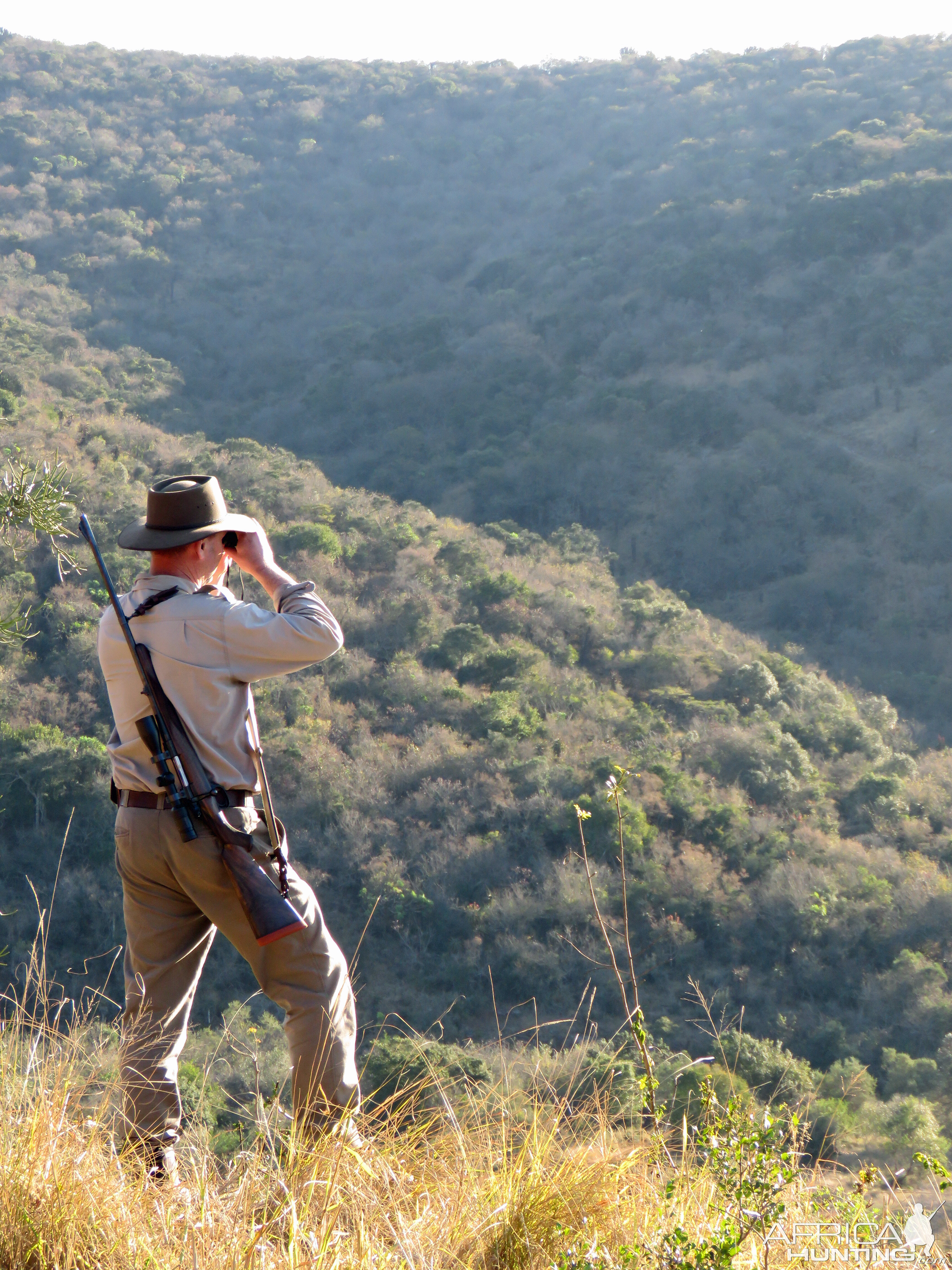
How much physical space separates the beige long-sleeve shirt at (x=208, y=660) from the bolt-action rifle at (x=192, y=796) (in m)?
0.02

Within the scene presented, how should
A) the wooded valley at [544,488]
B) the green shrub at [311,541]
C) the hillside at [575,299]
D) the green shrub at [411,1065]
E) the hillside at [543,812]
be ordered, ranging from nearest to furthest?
the green shrub at [411,1065] < the hillside at [543,812] < the wooded valley at [544,488] < the green shrub at [311,541] < the hillside at [575,299]

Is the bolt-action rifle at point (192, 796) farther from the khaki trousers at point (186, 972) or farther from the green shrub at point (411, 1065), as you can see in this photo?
the green shrub at point (411, 1065)

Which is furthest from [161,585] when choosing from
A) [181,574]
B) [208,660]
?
[208,660]

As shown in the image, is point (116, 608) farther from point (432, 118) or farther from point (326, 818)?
point (432, 118)

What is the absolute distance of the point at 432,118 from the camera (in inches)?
1563

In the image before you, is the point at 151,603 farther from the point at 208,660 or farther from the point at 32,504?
the point at 32,504

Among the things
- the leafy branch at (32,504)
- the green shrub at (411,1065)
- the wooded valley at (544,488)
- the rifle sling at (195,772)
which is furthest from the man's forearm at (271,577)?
the green shrub at (411,1065)

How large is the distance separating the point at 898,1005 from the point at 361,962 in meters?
5.20

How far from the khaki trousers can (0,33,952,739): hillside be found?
591 inches

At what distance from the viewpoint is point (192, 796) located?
1842 millimetres

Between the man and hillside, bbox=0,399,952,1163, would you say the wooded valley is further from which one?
the man

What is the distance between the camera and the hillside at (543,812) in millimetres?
8992

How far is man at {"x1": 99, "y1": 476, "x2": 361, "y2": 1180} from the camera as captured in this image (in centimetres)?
184

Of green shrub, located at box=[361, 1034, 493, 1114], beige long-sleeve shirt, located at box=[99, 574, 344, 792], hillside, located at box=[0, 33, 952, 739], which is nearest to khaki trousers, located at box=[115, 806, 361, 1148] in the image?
beige long-sleeve shirt, located at box=[99, 574, 344, 792]
